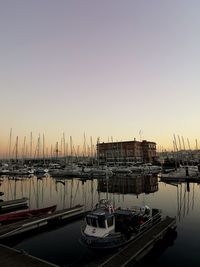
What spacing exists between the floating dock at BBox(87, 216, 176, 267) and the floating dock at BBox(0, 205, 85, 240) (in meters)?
11.9

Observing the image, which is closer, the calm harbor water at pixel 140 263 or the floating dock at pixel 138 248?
the floating dock at pixel 138 248

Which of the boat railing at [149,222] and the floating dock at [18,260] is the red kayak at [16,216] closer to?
the floating dock at [18,260]

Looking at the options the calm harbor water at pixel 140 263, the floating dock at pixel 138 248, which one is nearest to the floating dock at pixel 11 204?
the calm harbor water at pixel 140 263

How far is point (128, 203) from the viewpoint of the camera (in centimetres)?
4875

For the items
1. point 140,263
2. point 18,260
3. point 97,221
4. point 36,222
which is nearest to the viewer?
point 18,260

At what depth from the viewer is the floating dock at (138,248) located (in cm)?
1930

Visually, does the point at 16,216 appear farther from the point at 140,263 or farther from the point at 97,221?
the point at 140,263

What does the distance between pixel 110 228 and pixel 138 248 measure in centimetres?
411

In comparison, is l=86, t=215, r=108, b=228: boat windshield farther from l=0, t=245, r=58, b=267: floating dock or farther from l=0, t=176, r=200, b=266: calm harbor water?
l=0, t=245, r=58, b=267: floating dock

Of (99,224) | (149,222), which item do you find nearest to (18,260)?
(99,224)

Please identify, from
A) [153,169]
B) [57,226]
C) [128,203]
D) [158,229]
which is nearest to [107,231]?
[158,229]

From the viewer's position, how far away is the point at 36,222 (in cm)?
3225

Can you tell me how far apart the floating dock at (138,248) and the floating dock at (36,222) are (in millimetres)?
11879

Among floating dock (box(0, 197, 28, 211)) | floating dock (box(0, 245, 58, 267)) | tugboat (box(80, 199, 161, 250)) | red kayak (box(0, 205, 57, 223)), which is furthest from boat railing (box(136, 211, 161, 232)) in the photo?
floating dock (box(0, 197, 28, 211))
